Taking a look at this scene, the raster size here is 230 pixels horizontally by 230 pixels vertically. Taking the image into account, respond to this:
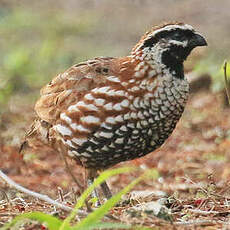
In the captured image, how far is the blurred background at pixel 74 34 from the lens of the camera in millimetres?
12296

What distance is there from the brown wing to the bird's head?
37cm

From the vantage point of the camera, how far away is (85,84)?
602cm

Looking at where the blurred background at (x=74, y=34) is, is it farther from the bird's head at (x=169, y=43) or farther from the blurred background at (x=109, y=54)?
the bird's head at (x=169, y=43)

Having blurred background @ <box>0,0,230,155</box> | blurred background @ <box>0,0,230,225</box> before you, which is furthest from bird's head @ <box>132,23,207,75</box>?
blurred background @ <box>0,0,230,155</box>

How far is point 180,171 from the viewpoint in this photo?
8391mm

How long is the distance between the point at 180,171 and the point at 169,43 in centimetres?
286

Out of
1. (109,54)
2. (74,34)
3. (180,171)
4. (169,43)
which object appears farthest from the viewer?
(74,34)

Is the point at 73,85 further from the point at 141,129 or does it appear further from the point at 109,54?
the point at 109,54

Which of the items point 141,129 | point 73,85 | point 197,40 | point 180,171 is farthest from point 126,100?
point 180,171

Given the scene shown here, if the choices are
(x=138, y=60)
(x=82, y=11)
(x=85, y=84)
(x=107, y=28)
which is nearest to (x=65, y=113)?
(x=85, y=84)

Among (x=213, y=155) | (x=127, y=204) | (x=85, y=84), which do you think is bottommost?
(x=213, y=155)

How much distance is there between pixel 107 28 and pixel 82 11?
190 cm

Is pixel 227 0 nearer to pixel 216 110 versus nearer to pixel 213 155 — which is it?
pixel 216 110

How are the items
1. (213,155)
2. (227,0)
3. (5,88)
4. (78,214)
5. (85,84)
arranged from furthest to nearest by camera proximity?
1. (227,0)
2. (5,88)
3. (213,155)
4. (85,84)
5. (78,214)
